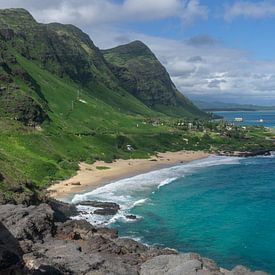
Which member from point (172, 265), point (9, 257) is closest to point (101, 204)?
point (172, 265)

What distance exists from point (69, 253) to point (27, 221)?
892cm

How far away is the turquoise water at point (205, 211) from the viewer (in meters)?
67.5

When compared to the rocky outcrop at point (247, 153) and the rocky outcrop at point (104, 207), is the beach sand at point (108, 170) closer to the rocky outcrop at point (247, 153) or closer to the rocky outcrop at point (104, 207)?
the rocky outcrop at point (104, 207)

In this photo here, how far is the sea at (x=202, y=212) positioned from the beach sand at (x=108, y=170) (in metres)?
3.71

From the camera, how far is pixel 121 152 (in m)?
163

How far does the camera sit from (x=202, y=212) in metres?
87.9

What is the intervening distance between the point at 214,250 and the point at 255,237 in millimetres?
9589

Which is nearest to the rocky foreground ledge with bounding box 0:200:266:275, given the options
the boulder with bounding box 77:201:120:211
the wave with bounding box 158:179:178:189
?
the boulder with bounding box 77:201:120:211

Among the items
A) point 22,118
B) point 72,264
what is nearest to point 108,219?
point 72,264

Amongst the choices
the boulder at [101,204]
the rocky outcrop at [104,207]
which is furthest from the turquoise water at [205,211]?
the rocky outcrop at [104,207]

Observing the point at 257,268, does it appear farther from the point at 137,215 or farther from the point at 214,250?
the point at 137,215

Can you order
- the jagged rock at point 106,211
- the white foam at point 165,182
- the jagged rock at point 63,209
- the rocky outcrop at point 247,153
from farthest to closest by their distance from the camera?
1. the rocky outcrop at point 247,153
2. the white foam at point 165,182
3. the jagged rock at point 106,211
4. the jagged rock at point 63,209

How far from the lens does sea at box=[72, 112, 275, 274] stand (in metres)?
67.4

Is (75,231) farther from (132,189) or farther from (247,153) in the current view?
(247,153)
